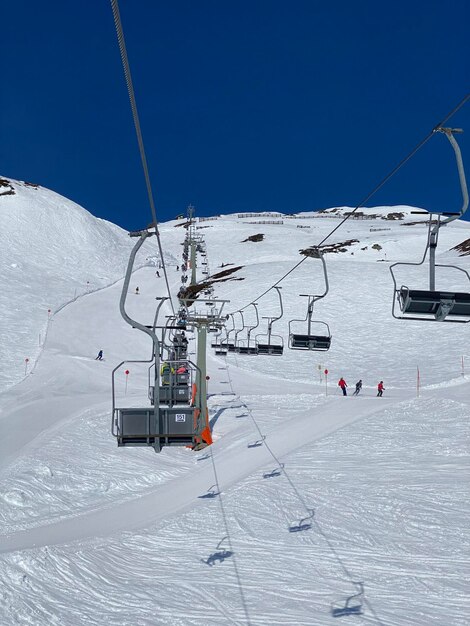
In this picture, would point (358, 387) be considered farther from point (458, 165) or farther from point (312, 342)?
point (458, 165)

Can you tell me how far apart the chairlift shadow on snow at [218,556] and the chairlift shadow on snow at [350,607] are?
2.88m

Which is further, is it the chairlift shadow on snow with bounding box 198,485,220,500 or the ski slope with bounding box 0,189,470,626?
the chairlift shadow on snow with bounding box 198,485,220,500

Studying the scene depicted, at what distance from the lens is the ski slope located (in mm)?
11391

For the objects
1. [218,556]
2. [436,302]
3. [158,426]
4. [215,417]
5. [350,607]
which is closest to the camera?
[436,302]

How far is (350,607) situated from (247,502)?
5.40 m

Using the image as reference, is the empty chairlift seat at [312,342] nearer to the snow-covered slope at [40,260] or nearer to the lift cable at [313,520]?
the lift cable at [313,520]

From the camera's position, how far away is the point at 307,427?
2403 cm

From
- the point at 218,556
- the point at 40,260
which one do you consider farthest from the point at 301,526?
the point at 40,260

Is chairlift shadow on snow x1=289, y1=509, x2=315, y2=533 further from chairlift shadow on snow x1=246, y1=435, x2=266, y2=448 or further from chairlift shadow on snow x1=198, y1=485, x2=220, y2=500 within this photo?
chairlift shadow on snow x1=246, y1=435, x2=266, y2=448

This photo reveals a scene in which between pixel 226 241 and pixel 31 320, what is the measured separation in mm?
69865

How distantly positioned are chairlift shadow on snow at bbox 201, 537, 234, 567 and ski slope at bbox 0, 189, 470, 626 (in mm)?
52

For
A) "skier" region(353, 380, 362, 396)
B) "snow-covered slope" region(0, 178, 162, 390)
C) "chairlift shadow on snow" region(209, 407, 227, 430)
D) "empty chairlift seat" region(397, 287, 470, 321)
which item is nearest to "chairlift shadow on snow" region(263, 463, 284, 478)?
"chairlift shadow on snow" region(209, 407, 227, 430)

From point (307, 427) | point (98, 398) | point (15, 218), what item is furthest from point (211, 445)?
point (15, 218)

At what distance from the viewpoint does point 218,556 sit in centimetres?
1323
